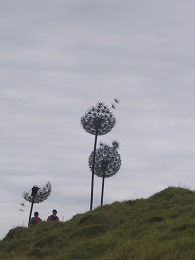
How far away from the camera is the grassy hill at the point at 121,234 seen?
14727 millimetres

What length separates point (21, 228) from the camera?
880 inches

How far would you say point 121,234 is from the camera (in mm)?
17609

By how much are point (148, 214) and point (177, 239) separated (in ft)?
16.5

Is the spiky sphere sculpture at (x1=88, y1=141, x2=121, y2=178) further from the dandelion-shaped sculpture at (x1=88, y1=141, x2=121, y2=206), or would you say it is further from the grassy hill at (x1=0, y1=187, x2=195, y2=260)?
the grassy hill at (x1=0, y1=187, x2=195, y2=260)

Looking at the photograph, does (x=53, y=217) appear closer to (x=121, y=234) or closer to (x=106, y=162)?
(x=121, y=234)

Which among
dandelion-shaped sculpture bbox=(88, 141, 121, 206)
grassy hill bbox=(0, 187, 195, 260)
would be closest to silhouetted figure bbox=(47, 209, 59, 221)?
grassy hill bbox=(0, 187, 195, 260)

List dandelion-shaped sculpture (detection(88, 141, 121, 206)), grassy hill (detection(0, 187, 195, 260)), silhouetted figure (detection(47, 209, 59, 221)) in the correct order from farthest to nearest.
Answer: dandelion-shaped sculpture (detection(88, 141, 121, 206))
silhouetted figure (detection(47, 209, 59, 221))
grassy hill (detection(0, 187, 195, 260))

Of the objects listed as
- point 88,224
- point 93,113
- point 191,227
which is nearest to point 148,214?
point 88,224

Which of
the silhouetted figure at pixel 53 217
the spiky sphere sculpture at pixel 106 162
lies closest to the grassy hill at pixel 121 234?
the silhouetted figure at pixel 53 217

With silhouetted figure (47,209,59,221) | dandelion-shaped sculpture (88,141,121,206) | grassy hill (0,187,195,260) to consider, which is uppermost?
dandelion-shaped sculpture (88,141,121,206)

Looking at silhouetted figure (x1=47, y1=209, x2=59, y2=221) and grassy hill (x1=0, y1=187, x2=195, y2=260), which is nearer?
grassy hill (x1=0, y1=187, x2=195, y2=260)

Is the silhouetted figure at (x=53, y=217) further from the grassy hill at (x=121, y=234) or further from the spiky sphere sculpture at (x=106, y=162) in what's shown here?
the spiky sphere sculpture at (x=106, y=162)

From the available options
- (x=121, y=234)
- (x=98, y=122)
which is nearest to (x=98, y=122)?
(x=98, y=122)

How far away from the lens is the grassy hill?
14.7 m
